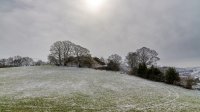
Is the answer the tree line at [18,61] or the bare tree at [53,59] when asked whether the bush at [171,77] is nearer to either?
the bare tree at [53,59]

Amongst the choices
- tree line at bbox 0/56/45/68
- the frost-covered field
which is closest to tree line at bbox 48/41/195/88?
the frost-covered field

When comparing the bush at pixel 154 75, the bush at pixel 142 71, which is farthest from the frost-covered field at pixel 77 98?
the bush at pixel 142 71

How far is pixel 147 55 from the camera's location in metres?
126

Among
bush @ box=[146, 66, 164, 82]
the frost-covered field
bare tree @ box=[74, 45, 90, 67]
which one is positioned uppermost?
bare tree @ box=[74, 45, 90, 67]

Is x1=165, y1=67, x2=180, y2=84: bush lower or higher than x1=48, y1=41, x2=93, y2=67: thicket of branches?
lower

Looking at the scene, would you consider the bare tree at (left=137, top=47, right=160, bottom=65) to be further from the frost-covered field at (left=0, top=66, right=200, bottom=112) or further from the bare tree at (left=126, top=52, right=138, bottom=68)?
the frost-covered field at (left=0, top=66, right=200, bottom=112)

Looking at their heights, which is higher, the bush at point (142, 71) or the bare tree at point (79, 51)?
the bare tree at point (79, 51)

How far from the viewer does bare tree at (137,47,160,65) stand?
125062 mm

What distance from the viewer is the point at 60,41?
11469cm

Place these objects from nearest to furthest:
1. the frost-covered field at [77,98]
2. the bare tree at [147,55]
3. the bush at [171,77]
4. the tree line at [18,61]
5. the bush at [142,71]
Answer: the frost-covered field at [77,98] → the bush at [171,77] → the bush at [142,71] → the bare tree at [147,55] → the tree line at [18,61]

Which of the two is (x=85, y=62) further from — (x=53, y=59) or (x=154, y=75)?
(x=154, y=75)

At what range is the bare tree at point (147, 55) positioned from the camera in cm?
12506

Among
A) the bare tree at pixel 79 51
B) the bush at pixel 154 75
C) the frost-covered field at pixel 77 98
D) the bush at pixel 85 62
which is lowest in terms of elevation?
the frost-covered field at pixel 77 98

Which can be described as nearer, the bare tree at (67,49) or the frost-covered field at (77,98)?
the frost-covered field at (77,98)
